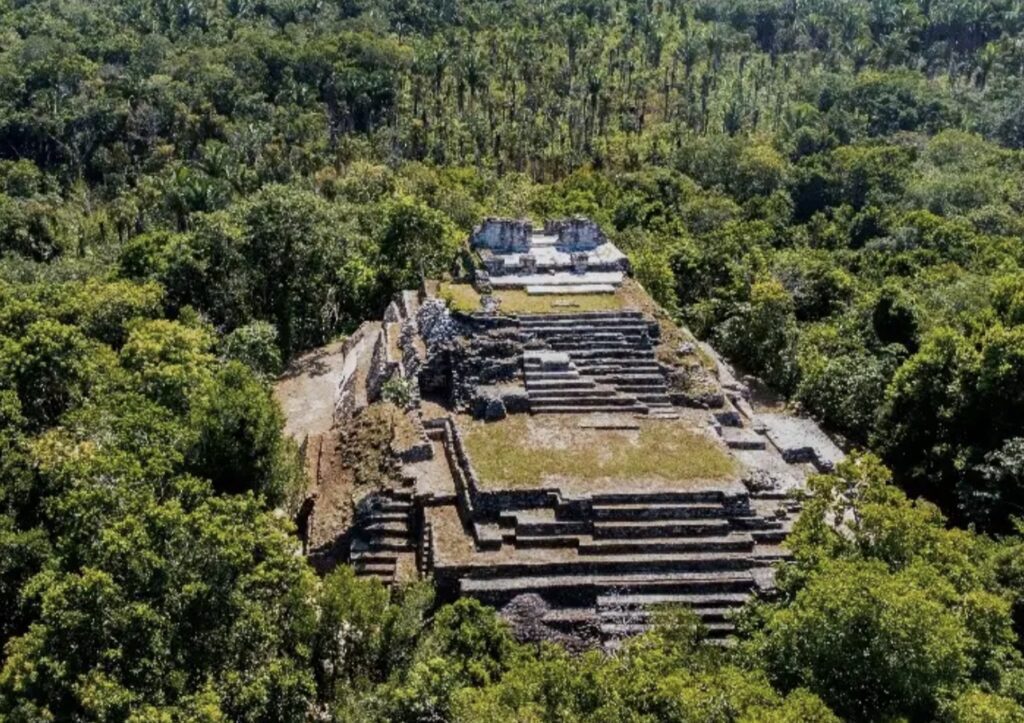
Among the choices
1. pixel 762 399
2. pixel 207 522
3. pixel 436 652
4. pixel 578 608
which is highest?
pixel 207 522

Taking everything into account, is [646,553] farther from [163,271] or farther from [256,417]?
[163,271]

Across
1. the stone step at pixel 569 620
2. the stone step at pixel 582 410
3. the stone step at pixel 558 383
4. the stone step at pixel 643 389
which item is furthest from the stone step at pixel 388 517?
the stone step at pixel 643 389

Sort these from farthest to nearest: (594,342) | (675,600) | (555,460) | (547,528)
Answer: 1. (594,342)
2. (555,460)
3. (547,528)
4. (675,600)

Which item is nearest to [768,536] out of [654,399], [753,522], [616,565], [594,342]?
[753,522]

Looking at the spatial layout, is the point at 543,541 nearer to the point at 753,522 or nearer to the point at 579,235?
the point at 753,522

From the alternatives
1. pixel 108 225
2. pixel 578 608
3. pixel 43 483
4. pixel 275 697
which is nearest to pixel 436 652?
pixel 275 697

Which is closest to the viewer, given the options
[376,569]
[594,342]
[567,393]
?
[376,569]

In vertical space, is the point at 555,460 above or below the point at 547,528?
above
